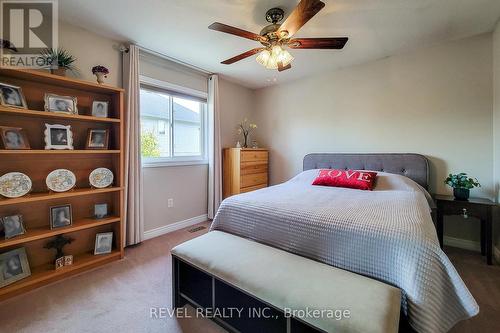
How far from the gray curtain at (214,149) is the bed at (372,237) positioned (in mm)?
1594

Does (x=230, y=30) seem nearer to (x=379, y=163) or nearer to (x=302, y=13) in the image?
(x=302, y=13)

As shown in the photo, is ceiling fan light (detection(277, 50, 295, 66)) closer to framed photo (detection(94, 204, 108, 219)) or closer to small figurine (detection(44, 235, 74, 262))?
framed photo (detection(94, 204, 108, 219))

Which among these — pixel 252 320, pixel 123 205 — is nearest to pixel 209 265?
pixel 252 320

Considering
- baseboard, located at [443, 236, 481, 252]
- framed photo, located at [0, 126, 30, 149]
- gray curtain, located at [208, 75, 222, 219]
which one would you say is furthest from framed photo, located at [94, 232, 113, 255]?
baseboard, located at [443, 236, 481, 252]

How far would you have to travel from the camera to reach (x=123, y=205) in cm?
237

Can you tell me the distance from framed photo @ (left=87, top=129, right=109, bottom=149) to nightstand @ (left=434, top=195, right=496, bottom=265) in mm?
3636

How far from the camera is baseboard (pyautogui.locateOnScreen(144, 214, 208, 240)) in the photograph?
289 cm

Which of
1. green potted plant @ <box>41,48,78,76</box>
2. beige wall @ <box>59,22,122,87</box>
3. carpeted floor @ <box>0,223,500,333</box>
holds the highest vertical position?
beige wall @ <box>59,22,122,87</box>

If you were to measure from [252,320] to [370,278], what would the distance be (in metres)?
0.71

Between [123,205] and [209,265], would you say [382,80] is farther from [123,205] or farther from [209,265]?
[123,205]

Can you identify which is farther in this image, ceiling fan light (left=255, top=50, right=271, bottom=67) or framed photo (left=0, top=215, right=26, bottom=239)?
ceiling fan light (left=255, top=50, right=271, bottom=67)

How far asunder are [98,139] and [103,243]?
1.09 m

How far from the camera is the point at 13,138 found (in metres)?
1.76

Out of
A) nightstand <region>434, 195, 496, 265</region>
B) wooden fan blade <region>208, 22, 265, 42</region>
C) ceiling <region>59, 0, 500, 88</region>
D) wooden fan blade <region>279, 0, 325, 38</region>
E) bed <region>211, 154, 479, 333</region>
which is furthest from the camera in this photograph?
nightstand <region>434, 195, 496, 265</region>
